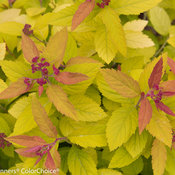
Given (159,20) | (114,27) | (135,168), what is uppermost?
(114,27)

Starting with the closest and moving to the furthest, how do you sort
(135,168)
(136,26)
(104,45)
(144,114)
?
(144,114), (104,45), (135,168), (136,26)

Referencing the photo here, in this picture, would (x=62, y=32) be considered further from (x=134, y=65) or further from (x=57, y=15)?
(x=134, y=65)

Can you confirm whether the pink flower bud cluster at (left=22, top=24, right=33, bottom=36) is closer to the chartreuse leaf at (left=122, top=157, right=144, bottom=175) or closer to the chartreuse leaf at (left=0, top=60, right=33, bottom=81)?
the chartreuse leaf at (left=0, top=60, right=33, bottom=81)

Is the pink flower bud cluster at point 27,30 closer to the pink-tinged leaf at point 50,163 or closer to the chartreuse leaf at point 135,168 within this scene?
the pink-tinged leaf at point 50,163

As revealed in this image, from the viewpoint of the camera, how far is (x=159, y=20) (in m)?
1.47

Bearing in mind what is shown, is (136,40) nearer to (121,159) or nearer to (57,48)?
(57,48)

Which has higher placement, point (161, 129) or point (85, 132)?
point (161, 129)

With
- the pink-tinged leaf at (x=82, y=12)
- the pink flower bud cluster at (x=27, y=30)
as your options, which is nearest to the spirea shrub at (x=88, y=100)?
the pink-tinged leaf at (x=82, y=12)

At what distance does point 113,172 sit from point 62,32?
2.24 feet

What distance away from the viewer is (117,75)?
2.50ft

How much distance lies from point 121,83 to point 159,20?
3.10 feet

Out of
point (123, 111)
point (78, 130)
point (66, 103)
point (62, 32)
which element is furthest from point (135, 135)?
point (62, 32)

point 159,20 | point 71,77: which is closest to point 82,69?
point 71,77

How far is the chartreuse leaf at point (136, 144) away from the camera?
34.9 inches
